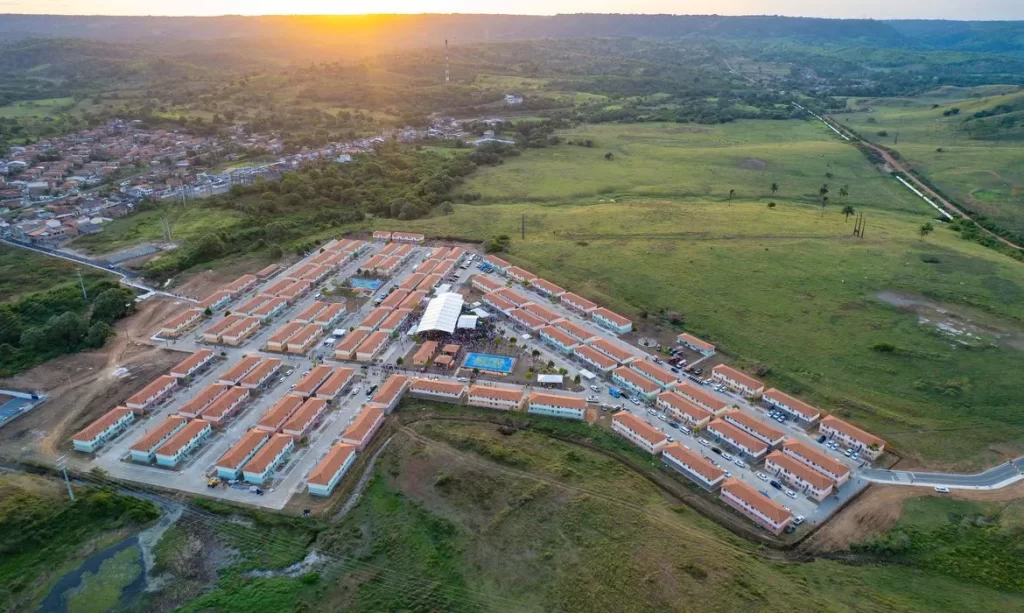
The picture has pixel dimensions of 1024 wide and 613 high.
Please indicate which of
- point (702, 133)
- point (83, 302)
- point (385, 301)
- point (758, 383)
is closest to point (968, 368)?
point (758, 383)

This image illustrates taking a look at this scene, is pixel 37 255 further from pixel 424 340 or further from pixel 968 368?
pixel 968 368

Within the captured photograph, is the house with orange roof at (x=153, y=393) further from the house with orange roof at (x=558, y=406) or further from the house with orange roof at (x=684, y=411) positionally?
the house with orange roof at (x=684, y=411)

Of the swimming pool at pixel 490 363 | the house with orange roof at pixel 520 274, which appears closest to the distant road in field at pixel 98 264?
the swimming pool at pixel 490 363

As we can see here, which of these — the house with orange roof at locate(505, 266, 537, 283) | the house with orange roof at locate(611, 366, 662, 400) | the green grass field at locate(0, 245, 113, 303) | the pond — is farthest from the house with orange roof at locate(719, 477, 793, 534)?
the green grass field at locate(0, 245, 113, 303)

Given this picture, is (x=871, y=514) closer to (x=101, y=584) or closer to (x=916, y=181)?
(x=101, y=584)

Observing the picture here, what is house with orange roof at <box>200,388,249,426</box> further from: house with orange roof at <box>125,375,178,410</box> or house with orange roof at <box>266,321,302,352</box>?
house with orange roof at <box>266,321,302,352</box>

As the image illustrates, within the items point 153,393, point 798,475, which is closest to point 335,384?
point 153,393
